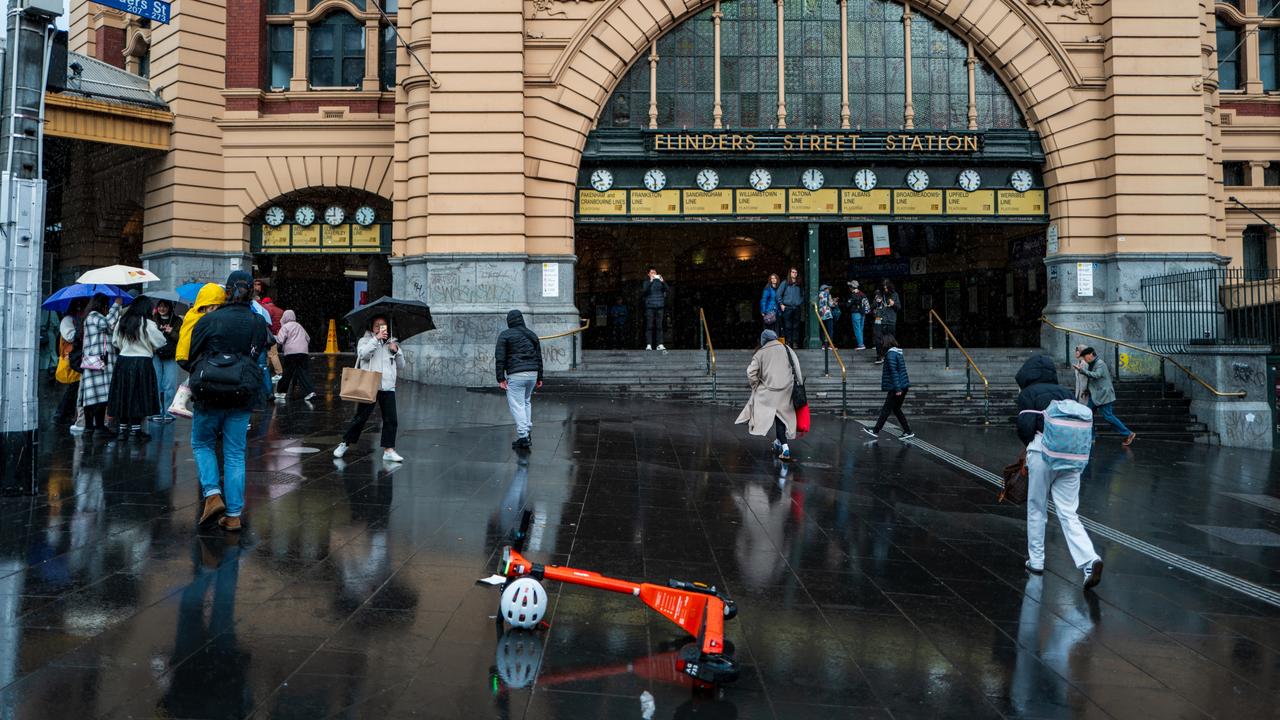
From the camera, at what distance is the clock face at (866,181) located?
21.7 m

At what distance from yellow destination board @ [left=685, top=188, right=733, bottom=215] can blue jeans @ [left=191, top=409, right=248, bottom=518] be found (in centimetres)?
1618

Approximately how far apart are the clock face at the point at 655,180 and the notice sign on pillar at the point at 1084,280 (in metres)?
10.4

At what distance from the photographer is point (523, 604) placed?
14.5 feet

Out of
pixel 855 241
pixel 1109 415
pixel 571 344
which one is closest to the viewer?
pixel 1109 415

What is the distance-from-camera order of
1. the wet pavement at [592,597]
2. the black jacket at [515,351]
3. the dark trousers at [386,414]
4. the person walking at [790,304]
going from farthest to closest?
the person walking at [790,304], the black jacket at [515,351], the dark trousers at [386,414], the wet pavement at [592,597]

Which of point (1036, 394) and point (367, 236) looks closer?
point (1036, 394)

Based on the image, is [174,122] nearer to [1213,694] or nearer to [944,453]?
[944,453]

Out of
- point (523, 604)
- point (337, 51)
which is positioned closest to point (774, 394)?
point (523, 604)

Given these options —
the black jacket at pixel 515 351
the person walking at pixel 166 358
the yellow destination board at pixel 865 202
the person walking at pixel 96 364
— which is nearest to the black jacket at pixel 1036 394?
the black jacket at pixel 515 351

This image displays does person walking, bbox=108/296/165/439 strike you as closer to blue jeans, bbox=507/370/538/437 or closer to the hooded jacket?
the hooded jacket

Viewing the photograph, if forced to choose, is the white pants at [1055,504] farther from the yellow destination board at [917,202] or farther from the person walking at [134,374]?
the yellow destination board at [917,202]

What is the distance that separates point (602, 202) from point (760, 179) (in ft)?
13.3

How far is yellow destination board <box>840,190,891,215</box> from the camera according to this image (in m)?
21.8

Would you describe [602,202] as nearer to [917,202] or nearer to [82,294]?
[917,202]
